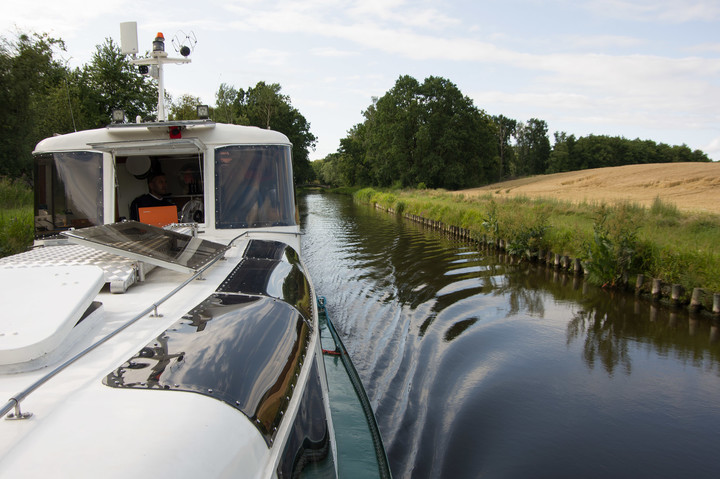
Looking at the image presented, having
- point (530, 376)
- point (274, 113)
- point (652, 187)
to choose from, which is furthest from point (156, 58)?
point (274, 113)

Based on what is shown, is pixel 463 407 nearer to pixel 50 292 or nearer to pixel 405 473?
pixel 405 473

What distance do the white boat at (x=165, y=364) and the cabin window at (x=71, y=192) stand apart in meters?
0.40

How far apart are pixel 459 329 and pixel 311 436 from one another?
634 centimetres

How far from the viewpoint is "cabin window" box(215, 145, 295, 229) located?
17.5ft

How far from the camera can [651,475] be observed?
4.68 metres

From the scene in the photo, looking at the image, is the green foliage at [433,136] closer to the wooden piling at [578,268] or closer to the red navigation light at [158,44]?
the wooden piling at [578,268]

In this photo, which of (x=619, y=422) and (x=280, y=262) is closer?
(x=280, y=262)

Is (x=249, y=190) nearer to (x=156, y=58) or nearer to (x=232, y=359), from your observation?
(x=156, y=58)

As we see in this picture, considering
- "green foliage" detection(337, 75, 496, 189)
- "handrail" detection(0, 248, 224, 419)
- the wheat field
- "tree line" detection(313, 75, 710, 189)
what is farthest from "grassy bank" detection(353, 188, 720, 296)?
"green foliage" detection(337, 75, 496, 189)

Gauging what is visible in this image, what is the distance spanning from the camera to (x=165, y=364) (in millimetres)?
2049

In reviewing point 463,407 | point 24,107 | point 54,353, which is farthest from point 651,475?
point 24,107

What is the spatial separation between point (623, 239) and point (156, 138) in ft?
34.1

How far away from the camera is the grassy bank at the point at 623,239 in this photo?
33.7 feet

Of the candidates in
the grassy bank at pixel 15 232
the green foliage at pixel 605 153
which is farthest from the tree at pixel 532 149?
the grassy bank at pixel 15 232
